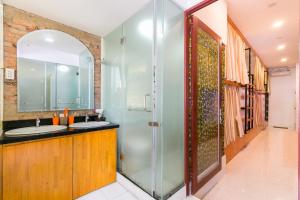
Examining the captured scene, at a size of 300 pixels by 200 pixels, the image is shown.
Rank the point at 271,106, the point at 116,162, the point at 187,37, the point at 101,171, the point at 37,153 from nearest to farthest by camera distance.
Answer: the point at 37,153 → the point at 187,37 → the point at 101,171 → the point at 116,162 → the point at 271,106

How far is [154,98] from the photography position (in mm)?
1615

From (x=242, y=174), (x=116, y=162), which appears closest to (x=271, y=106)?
(x=242, y=174)

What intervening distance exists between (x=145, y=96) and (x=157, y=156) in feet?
2.33

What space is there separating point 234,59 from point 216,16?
3.55 ft

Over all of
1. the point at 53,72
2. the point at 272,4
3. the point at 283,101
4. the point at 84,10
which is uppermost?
the point at 272,4

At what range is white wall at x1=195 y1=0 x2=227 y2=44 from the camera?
196cm

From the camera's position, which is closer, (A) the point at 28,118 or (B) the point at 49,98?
(A) the point at 28,118

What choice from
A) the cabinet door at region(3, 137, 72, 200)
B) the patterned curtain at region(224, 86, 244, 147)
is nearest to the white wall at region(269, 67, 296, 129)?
the patterned curtain at region(224, 86, 244, 147)

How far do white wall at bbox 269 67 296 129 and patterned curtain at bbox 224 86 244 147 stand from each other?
Result: 185 inches

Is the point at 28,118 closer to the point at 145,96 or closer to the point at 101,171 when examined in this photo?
the point at 101,171

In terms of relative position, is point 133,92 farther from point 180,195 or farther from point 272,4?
point 272,4

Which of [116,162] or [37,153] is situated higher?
[37,153]

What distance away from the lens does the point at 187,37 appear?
175cm

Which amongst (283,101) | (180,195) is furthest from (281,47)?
(180,195)
